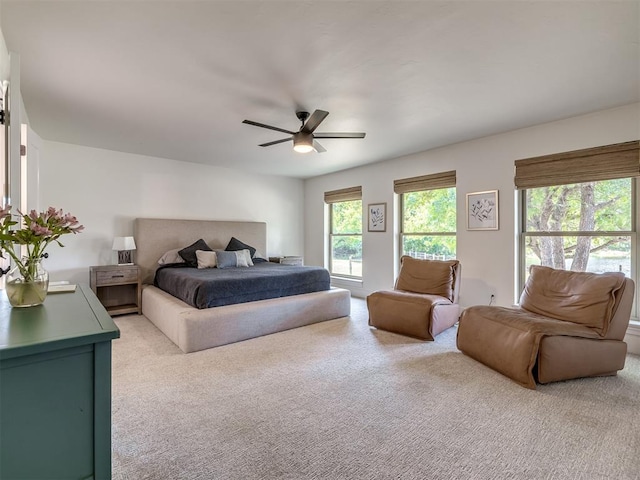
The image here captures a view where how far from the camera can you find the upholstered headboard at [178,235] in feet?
15.8

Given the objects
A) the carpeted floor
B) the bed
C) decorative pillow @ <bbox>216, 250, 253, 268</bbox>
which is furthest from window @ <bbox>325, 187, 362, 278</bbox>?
the carpeted floor

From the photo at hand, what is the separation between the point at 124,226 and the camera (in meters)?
4.82

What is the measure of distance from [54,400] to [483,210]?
14.7 ft

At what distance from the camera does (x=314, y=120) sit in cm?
275

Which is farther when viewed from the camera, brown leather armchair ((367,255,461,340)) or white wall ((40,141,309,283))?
white wall ((40,141,309,283))

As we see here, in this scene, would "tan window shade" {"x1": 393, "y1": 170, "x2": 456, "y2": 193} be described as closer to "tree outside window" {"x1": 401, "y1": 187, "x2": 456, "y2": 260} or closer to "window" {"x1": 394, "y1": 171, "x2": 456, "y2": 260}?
"window" {"x1": 394, "y1": 171, "x2": 456, "y2": 260}

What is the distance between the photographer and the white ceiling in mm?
1817

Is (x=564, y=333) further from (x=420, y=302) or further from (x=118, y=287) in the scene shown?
(x=118, y=287)

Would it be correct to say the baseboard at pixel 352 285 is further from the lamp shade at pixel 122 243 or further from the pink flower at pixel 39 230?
the pink flower at pixel 39 230

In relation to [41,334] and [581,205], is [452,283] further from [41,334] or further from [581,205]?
[41,334]

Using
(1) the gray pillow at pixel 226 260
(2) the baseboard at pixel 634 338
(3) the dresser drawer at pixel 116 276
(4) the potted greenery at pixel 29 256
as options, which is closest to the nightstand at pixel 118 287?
(3) the dresser drawer at pixel 116 276

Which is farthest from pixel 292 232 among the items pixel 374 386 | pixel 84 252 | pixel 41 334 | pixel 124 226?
pixel 41 334

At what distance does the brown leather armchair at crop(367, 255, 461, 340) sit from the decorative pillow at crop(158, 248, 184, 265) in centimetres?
309

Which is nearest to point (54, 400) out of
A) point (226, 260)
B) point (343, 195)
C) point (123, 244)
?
point (226, 260)
